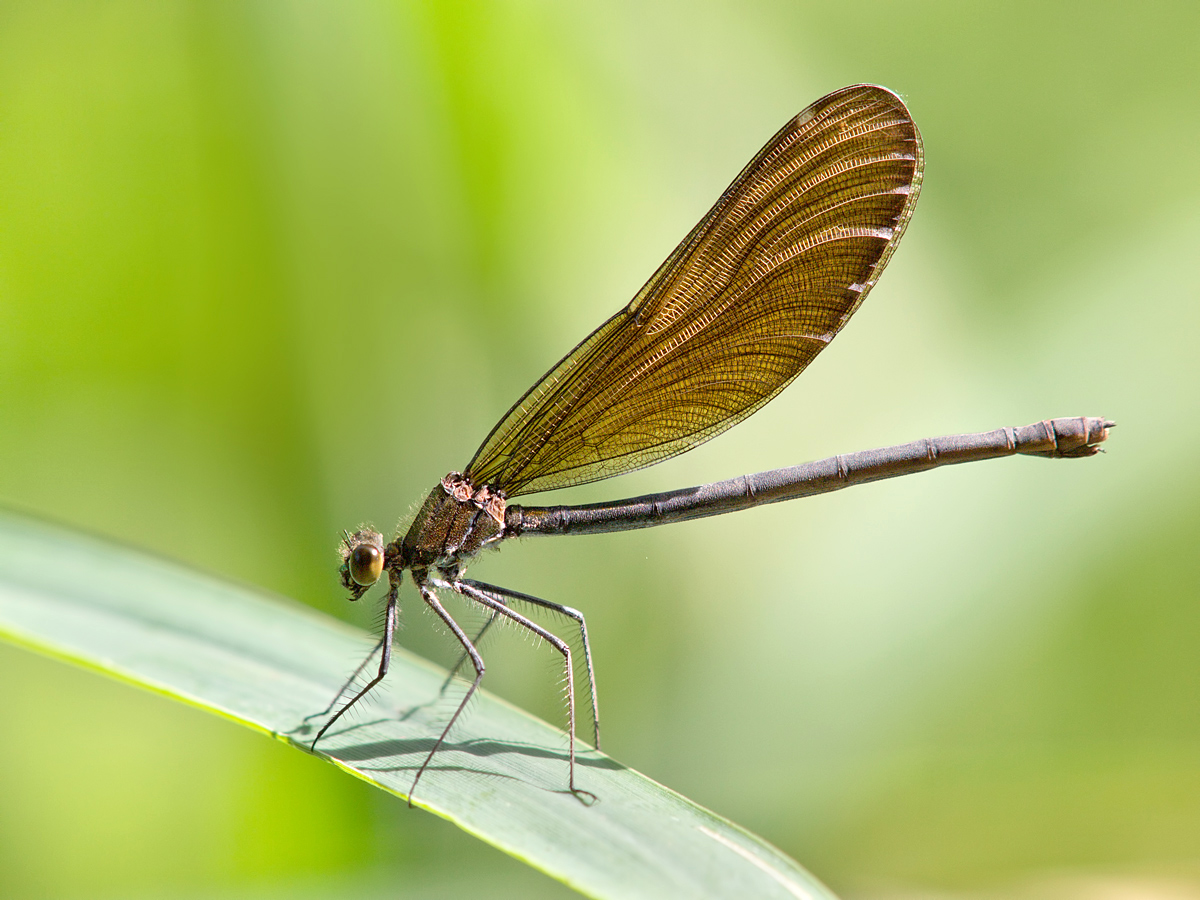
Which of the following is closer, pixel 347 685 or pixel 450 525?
pixel 347 685

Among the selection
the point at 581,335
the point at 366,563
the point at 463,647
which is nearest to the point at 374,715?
the point at 463,647

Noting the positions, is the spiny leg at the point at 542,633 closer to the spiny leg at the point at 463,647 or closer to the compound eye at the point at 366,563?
the spiny leg at the point at 463,647

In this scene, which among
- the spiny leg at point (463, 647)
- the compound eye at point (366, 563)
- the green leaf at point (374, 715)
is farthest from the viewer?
the compound eye at point (366, 563)

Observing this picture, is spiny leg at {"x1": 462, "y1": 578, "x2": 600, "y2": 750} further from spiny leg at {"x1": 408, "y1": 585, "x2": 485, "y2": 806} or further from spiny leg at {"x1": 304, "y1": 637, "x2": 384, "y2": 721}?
spiny leg at {"x1": 304, "y1": 637, "x2": 384, "y2": 721}

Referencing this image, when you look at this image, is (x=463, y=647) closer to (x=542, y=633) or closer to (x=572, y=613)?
(x=542, y=633)

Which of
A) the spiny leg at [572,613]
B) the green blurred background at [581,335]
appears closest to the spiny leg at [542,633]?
the spiny leg at [572,613]

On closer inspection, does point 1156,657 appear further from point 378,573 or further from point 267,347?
point 267,347

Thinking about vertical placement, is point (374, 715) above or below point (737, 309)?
below
